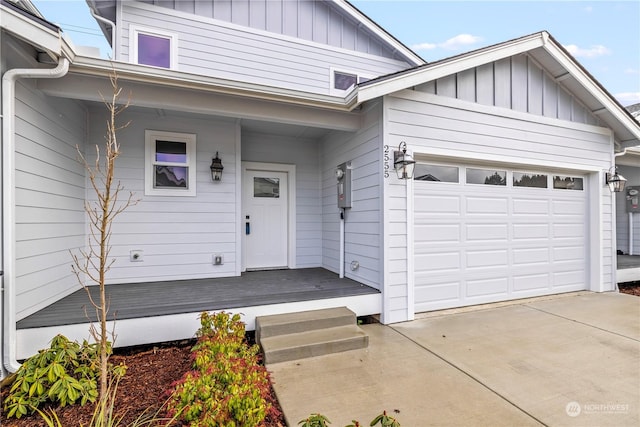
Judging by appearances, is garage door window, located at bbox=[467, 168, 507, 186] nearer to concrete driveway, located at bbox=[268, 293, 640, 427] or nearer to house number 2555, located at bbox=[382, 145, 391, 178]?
house number 2555, located at bbox=[382, 145, 391, 178]

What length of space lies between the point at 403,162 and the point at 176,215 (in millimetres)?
3469

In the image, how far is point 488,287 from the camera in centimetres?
471

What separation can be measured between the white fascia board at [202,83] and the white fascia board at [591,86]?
3.50 m

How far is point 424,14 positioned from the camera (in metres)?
7.18

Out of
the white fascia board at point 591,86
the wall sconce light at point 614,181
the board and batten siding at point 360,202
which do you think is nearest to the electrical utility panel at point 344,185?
the board and batten siding at point 360,202

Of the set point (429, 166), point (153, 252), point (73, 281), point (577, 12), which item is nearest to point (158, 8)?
point (153, 252)

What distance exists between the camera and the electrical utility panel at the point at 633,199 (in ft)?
25.8

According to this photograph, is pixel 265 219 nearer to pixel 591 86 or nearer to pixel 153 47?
pixel 153 47

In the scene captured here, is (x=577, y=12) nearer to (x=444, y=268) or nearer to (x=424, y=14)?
(x=424, y=14)

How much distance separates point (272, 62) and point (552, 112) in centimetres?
501

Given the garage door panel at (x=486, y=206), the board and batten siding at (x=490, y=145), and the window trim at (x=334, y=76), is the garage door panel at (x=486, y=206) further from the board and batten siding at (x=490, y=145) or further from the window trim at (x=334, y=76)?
the window trim at (x=334, y=76)

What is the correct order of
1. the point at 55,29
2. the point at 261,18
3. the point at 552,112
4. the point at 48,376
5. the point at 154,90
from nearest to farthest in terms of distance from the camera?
1. the point at 48,376
2. the point at 55,29
3. the point at 154,90
4. the point at 552,112
5. the point at 261,18

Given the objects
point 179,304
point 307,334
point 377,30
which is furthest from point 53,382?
point 377,30

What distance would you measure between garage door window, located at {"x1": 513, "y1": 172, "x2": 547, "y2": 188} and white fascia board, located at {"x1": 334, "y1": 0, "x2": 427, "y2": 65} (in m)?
3.50
